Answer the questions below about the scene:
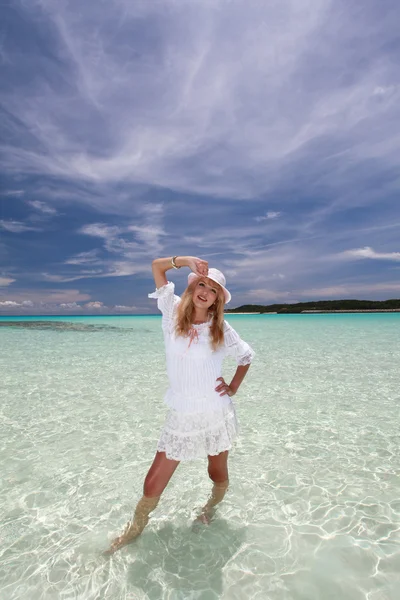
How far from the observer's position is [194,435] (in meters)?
2.96

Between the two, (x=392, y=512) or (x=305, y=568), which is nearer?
(x=305, y=568)

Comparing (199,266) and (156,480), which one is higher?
(199,266)

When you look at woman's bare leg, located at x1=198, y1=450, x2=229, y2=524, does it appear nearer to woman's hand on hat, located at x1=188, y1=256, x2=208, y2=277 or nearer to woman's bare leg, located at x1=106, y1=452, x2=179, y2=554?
woman's bare leg, located at x1=106, y1=452, x2=179, y2=554

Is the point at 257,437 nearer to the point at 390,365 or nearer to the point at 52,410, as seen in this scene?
the point at 52,410

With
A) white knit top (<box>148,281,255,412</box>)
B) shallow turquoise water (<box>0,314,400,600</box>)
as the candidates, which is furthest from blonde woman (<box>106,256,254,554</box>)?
shallow turquoise water (<box>0,314,400,600</box>)

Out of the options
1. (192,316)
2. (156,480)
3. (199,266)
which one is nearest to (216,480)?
(156,480)

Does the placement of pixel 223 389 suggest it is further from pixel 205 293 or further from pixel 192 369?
pixel 205 293

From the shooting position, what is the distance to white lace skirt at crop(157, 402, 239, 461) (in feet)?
9.65

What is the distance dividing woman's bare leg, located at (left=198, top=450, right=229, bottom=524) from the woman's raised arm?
1.69 meters

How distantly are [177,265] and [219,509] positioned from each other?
2805 mm

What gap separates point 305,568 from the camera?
2.98 meters

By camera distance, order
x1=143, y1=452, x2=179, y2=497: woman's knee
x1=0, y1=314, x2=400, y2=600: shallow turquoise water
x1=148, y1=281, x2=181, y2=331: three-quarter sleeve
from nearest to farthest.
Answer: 1. x1=0, y1=314, x2=400, y2=600: shallow turquoise water
2. x1=143, y1=452, x2=179, y2=497: woman's knee
3. x1=148, y1=281, x2=181, y2=331: three-quarter sleeve

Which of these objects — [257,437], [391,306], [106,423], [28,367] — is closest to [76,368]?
[28,367]

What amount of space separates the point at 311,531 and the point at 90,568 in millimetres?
2129
